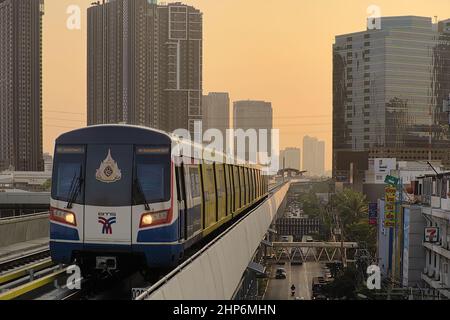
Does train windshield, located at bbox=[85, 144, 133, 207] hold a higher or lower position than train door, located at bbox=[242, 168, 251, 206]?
higher

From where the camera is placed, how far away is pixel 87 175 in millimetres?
12398

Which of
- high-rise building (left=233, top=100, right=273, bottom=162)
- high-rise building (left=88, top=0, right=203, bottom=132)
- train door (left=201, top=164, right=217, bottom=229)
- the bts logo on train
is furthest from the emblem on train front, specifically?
high-rise building (left=233, top=100, right=273, bottom=162)

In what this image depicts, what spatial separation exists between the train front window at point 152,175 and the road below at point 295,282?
133 ft

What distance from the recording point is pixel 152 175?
486 inches

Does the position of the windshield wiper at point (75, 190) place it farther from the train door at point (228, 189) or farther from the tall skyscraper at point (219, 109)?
the tall skyscraper at point (219, 109)

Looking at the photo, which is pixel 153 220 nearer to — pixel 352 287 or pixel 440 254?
pixel 440 254

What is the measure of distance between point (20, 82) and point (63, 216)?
124284 millimetres

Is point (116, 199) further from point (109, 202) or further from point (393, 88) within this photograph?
point (393, 88)

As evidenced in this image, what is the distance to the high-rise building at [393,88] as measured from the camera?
151750 millimetres

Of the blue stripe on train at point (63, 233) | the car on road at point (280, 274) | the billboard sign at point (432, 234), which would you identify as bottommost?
the car on road at point (280, 274)

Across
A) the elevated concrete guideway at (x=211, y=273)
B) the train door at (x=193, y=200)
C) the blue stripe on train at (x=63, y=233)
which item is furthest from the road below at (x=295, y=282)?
the blue stripe on train at (x=63, y=233)

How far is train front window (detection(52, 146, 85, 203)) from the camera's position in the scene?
12391 millimetres

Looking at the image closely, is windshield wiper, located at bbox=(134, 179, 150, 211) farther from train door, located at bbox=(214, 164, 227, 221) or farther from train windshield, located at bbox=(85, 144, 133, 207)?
train door, located at bbox=(214, 164, 227, 221)

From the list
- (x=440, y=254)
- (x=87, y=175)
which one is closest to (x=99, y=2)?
(x=440, y=254)
